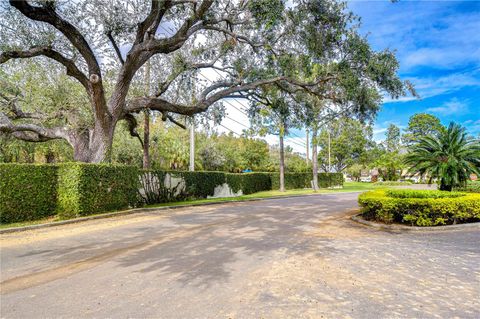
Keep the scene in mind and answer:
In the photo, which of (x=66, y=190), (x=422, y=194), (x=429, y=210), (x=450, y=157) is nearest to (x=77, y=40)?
(x=66, y=190)

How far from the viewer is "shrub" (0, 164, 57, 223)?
32.5 ft

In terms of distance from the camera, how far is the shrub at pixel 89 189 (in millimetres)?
10984

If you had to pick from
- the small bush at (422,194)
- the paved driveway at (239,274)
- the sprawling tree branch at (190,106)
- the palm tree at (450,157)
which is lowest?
the paved driveway at (239,274)

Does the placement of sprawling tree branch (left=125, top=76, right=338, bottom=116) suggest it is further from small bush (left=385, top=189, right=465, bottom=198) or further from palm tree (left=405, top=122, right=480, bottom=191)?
small bush (left=385, top=189, right=465, bottom=198)

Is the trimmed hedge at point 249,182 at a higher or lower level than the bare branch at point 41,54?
lower

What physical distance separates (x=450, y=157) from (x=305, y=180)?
28.4 m

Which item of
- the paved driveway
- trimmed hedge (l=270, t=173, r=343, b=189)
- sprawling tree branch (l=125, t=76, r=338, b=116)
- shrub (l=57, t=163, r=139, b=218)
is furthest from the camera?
trimmed hedge (l=270, t=173, r=343, b=189)

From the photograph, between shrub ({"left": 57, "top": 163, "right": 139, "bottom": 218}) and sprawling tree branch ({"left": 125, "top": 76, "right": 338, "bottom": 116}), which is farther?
sprawling tree branch ({"left": 125, "top": 76, "right": 338, "bottom": 116})

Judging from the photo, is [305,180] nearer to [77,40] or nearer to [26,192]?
[77,40]

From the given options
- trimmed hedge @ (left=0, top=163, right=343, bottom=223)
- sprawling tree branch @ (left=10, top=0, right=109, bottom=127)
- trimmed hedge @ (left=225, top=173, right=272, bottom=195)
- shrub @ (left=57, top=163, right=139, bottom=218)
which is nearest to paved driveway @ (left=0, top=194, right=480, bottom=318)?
trimmed hedge @ (left=0, top=163, right=343, bottom=223)

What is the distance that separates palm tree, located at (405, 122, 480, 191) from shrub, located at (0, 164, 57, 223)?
14320 millimetres

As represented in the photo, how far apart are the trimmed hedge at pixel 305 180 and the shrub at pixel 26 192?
26.6 metres

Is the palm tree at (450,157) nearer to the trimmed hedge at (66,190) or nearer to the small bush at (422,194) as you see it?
the small bush at (422,194)

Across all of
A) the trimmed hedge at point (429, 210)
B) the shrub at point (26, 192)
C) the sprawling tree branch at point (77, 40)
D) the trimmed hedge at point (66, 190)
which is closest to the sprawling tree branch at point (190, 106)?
the sprawling tree branch at point (77, 40)
